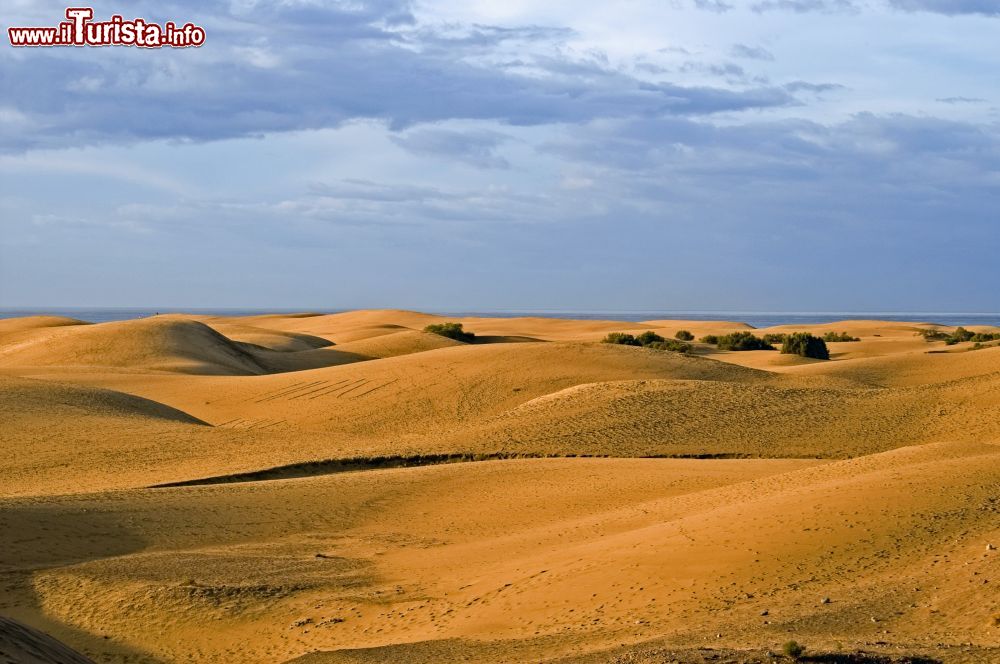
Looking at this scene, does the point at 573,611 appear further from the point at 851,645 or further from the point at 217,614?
the point at 217,614

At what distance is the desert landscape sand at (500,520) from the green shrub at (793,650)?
115 millimetres

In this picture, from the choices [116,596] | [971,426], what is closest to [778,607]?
[116,596]

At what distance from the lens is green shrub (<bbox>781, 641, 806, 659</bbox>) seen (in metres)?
8.41

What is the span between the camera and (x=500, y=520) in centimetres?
1673

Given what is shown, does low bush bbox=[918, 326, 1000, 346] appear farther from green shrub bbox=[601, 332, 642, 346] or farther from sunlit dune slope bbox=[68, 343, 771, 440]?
sunlit dune slope bbox=[68, 343, 771, 440]

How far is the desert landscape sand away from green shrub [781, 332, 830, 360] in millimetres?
18435

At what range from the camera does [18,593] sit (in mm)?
13031

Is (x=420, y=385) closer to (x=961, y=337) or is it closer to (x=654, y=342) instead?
(x=654, y=342)

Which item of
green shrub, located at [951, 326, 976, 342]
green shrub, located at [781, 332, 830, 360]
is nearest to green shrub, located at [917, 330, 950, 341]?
green shrub, located at [951, 326, 976, 342]

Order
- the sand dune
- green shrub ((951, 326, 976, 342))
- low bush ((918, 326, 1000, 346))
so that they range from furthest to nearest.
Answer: green shrub ((951, 326, 976, 342)) → low bush ((918, 326, 1000, 346)) → the sand dune

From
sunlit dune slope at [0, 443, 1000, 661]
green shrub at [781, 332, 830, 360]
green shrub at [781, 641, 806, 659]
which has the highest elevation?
green shrub at [781, 332, 830, 360]

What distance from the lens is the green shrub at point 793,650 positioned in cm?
841

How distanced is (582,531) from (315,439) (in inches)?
469

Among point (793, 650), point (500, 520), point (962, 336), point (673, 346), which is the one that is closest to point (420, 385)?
point (500, 520)
